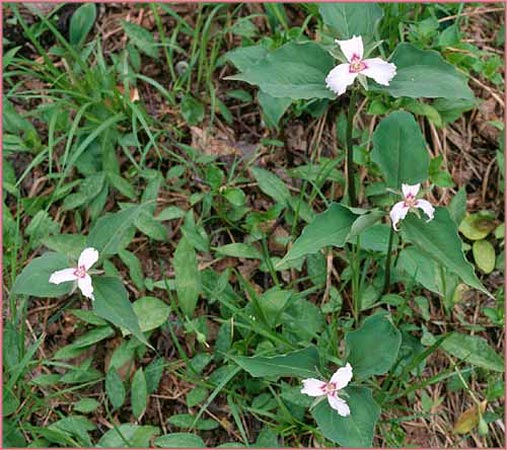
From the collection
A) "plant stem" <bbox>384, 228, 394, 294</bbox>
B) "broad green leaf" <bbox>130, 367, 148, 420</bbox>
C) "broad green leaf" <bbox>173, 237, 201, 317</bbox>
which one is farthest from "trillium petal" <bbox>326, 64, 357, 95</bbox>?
"broad green leaf" <bbox>130, 367, 148, 420</bbox>

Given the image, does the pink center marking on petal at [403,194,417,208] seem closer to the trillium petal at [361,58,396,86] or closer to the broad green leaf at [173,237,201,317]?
the trillium petal at [361,58,396,86]

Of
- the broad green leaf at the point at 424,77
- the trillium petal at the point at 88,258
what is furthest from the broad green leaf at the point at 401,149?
the trillium petal at the point at 88,258

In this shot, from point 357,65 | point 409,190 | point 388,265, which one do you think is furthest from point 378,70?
point 388,265

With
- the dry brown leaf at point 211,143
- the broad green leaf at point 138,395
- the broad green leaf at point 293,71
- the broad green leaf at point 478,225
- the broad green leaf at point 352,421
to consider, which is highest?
→ the broad green leaf at point 293,71

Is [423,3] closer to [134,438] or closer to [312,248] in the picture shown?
[312,248]

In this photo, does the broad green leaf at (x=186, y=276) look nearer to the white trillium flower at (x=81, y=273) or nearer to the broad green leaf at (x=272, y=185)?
the broad green leaf at (x=272, y=185)
